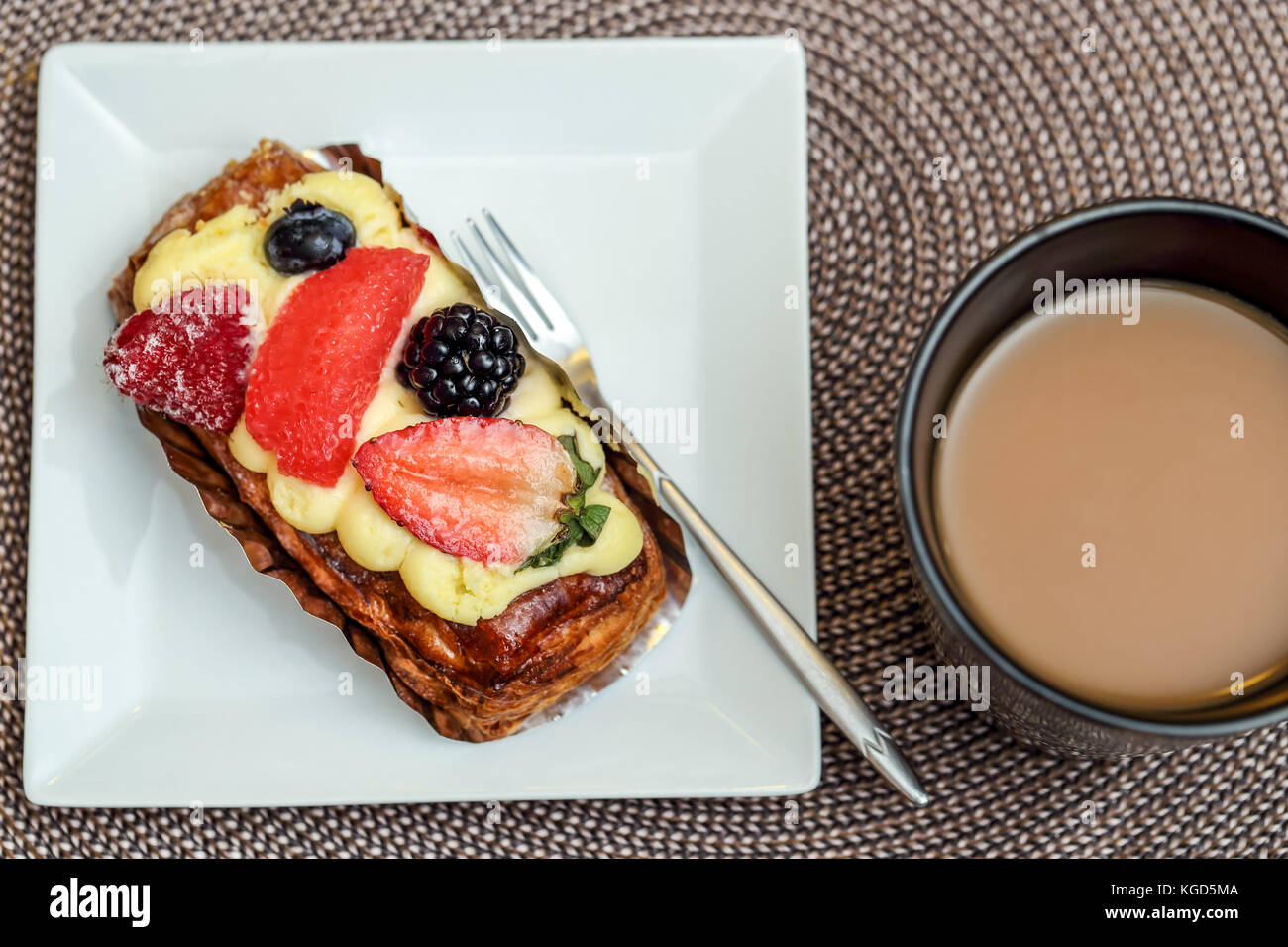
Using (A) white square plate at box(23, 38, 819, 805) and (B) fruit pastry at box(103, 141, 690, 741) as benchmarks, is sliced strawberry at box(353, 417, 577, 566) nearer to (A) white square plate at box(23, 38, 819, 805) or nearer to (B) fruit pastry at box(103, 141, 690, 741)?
(B) fruit pastry at box(103, 141, 690, 741)

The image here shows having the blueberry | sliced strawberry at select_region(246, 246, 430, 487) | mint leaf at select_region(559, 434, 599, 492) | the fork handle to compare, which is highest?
the blueberry

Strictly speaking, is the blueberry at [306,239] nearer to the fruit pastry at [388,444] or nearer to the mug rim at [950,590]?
the fruit pastry at [388,444]

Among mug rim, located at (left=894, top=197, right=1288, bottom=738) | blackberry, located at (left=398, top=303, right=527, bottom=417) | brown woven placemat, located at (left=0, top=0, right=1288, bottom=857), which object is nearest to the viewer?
mug rim, located at (left=894, top=197, right=1288, bottom=738)

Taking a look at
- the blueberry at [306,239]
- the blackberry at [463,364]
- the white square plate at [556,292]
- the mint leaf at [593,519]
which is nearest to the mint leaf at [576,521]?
the mint leaf at [593,519]

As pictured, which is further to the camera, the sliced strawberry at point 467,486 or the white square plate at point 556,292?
the white square plate at point 556,292

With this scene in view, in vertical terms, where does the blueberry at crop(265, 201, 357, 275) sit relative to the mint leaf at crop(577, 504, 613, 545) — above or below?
above

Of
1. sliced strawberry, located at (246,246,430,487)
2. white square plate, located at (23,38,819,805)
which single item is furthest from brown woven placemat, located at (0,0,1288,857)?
sliced strawberry, located at (246,246,430,487)

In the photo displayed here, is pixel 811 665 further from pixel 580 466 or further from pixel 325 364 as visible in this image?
pixel 325 364
